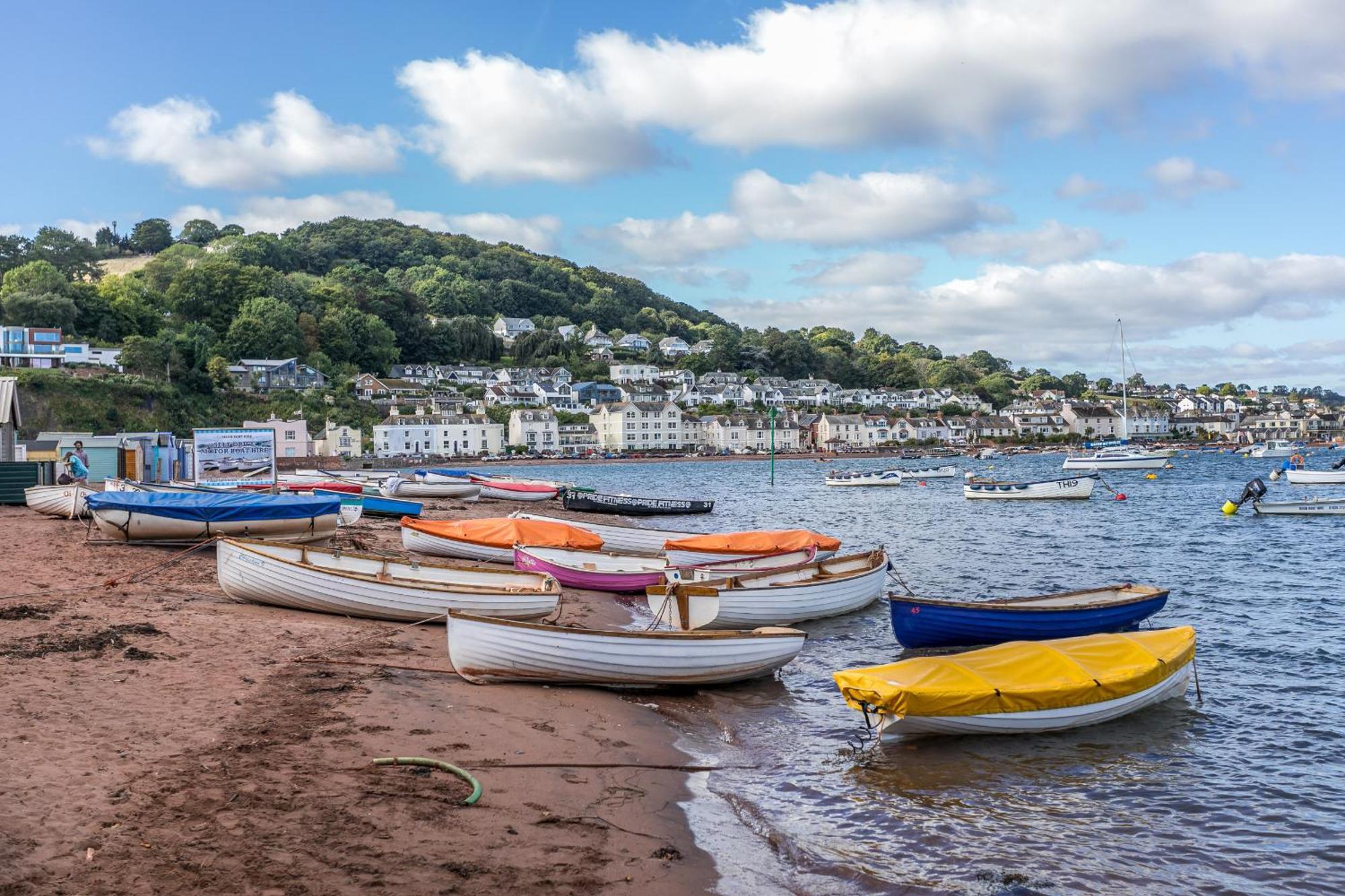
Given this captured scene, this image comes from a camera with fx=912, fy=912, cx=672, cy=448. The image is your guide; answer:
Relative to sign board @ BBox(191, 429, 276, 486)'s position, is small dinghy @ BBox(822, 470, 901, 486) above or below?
below

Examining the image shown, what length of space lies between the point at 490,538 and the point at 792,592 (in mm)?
9627

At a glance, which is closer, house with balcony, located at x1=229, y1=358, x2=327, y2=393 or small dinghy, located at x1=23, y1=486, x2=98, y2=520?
small dinghy, located at x1=23, y1=486, x2=98, y2=520

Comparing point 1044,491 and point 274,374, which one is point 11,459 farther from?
point 274,374

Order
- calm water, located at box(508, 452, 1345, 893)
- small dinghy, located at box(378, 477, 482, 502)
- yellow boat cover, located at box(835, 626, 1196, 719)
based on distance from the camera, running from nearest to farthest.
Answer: calm water, located at box(508, 452, 1345, 893)
yellow boat cover, located at box(835, 626, 1196, 719)
small dinghy, located at box(378, 477, 482, 502)

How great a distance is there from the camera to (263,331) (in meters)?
128

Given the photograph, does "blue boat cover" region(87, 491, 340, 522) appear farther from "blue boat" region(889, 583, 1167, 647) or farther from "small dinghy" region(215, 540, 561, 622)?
"blue boat" region(889, 583, 1167, 647)

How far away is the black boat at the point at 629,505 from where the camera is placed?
1770 inches

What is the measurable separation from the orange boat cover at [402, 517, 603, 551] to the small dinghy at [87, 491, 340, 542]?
154 inches

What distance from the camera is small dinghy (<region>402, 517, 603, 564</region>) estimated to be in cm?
2403

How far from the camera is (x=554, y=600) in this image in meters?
16.0

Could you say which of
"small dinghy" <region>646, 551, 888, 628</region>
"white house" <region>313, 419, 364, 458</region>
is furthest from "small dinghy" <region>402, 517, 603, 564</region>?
"white house" <region>313, 419, 364, 458</region>

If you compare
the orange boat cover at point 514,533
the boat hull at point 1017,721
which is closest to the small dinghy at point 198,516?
the orange boat cover at point 514,533

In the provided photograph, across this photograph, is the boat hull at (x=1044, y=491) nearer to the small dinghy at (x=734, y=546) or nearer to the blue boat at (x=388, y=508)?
the small dinghy at (x=734, y=546)

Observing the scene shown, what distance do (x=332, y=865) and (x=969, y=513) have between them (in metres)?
46.1
